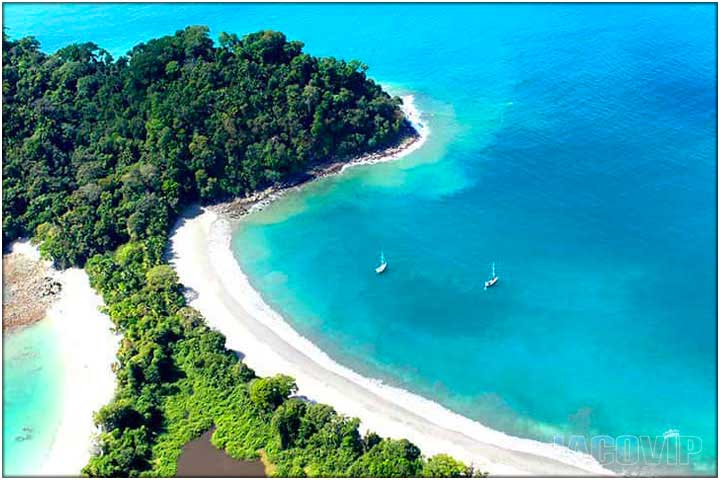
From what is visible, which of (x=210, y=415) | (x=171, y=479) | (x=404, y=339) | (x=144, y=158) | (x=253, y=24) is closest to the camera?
(x=171, y=479)

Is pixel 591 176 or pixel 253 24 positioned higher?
pixel 253 24

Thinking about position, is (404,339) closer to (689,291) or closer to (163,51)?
(689,291)

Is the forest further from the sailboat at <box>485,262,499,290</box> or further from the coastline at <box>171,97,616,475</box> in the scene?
the sailboat at <box>485,262,499,290</box>

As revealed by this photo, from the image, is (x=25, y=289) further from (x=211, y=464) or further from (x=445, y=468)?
(x=445, y=468)

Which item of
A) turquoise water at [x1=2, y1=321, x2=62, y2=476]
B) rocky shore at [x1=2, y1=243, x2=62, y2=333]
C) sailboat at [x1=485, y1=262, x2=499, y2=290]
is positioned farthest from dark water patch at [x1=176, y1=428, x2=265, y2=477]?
sailboat at [x1=485, y1=262, x2=499, y2=290]

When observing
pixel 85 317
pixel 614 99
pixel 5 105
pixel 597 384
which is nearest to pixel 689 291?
pixel 597 384

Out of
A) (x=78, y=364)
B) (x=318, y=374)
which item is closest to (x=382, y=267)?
(x=318, y=374)
